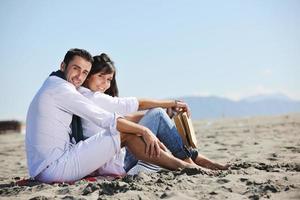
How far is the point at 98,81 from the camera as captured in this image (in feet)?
13.7

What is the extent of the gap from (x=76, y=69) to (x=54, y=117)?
488mm

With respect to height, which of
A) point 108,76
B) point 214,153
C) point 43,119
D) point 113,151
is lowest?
point 214,153

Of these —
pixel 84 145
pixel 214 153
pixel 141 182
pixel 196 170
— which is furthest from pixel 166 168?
pixel 214 153

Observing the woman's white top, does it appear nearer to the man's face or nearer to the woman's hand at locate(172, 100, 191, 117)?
the man's face

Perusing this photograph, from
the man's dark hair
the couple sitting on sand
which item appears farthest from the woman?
the man's dark hair

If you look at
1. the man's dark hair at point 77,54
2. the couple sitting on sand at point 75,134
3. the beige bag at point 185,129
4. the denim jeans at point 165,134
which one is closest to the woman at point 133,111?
the denim jeans at point 165,134

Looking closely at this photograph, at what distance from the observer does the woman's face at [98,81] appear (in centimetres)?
416

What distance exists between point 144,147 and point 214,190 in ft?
2.88

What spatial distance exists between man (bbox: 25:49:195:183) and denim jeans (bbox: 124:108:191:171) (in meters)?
0.49

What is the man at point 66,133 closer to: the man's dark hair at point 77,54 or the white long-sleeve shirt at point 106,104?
the man's dark hair at point 77,54

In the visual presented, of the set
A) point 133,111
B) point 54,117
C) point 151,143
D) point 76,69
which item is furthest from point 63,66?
point 151,143

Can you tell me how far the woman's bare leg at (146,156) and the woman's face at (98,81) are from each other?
0.75 metres

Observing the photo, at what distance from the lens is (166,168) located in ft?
12.5

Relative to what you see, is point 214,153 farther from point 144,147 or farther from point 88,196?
point 88,196
